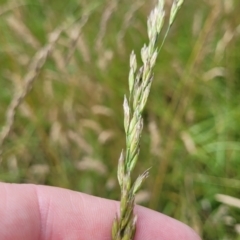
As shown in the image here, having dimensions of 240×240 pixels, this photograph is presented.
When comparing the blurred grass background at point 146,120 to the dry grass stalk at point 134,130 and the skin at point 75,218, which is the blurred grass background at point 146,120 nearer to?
the skin at point 75,218

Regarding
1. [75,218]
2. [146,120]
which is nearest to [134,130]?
[75,218]

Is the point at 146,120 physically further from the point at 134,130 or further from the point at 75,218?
the point at 134,130

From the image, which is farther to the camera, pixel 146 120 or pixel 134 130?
pixel 146 120

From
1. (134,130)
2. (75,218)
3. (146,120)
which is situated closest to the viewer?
(134,130)

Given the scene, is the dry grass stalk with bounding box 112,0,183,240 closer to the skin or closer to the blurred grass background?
the skin

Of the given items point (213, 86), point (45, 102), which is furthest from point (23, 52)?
point (213, 86)

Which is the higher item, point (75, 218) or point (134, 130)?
point (134, 130)

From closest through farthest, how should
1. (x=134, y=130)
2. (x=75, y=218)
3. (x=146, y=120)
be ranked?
(x=134, y=130), (x=75, y=218), (x=146, y=120)
